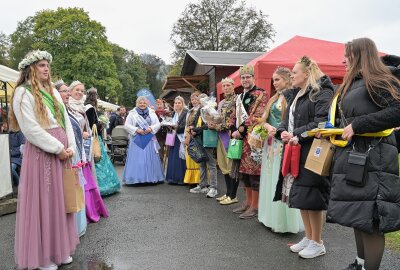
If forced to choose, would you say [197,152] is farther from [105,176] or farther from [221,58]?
[221,58]

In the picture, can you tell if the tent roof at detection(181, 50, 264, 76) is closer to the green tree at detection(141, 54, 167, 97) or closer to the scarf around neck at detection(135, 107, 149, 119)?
the scarf around neck at detection(135, 107, 149, 119)

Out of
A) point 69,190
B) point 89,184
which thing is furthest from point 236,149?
point 69,190

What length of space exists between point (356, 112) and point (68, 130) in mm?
2730

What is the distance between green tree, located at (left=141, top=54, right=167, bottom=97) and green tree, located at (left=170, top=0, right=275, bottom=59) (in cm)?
3742

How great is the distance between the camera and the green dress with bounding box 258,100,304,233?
14.9 feet

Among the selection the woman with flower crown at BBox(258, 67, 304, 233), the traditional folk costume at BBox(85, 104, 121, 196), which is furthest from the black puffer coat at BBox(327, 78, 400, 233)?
the traditional folk costume at BBox(85, 104, 121, 196)

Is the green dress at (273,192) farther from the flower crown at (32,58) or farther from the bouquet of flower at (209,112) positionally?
the flower crown at (32,58)

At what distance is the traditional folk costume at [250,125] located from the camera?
16.9ft

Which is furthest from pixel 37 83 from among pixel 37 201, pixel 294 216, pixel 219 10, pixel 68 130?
pixel 219 10

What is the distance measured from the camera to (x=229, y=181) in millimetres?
6418

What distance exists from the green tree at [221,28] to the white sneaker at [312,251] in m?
34.0

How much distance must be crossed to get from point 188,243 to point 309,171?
167cm

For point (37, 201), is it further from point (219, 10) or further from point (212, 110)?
point (219, 10)

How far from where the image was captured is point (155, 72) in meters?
81.1
